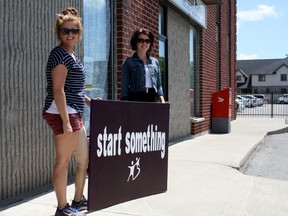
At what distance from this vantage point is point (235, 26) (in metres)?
18.5

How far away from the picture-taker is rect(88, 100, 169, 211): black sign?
141 inches

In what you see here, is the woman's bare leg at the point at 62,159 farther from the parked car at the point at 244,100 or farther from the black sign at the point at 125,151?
the parked car at the point at 244,100

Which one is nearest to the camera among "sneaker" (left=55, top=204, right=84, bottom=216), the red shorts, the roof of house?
the red shorts

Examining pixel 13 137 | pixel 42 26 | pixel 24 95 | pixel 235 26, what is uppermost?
pixel 235 26

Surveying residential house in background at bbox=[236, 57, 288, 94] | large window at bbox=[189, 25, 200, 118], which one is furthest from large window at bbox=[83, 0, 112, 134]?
residential house in background at bbox=[236, 57, 288, 94]

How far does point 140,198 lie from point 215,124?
26.3ft

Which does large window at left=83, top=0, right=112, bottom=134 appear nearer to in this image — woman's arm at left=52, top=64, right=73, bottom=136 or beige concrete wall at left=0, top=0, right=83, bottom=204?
beige concrete wall at left=0, top=0, right=83, bottom=204

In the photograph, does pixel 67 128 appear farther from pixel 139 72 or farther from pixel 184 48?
pixel 184 48

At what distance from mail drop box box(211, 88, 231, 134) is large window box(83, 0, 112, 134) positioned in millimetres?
6111

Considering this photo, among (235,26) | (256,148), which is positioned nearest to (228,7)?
(235,26)

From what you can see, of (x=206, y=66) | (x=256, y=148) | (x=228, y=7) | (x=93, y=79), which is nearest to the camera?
(x=93, y=79)

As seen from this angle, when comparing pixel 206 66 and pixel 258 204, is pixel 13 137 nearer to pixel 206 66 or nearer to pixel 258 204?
pixel 258 204

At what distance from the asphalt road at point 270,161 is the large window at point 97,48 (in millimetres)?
2776

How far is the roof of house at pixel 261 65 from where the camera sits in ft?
263
